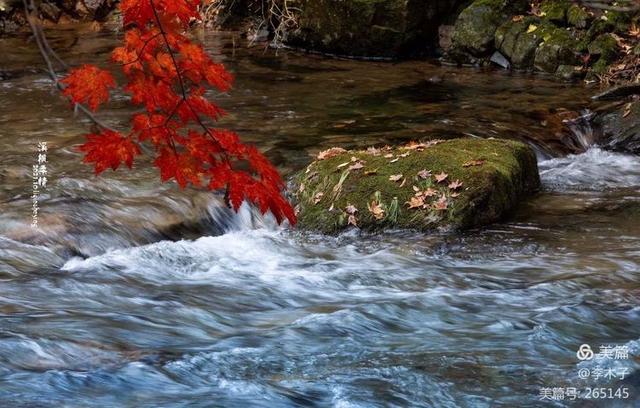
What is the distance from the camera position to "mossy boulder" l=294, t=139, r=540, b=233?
22.1 feet

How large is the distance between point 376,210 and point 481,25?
24.8 feet

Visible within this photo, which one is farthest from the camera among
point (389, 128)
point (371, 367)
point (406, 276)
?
point (389, 128)

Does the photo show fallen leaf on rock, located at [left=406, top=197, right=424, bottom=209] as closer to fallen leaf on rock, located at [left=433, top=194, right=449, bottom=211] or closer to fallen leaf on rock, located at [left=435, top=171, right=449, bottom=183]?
fallen leaf on rock, located at [left=433, top=194, right=449, bottom=211]

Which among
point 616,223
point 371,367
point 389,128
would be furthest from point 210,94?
point 371,367

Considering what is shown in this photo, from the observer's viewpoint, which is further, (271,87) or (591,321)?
(271,87)

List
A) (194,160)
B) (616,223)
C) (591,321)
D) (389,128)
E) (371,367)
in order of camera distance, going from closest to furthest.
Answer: (371,367)
(194,160)
(591,321)
(616,223)
(389,128)

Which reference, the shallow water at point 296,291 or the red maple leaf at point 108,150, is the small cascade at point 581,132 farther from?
A: the red maple leaf at point 108,150

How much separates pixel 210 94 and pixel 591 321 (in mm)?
7480

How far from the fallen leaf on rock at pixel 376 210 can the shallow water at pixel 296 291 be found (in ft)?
0.56

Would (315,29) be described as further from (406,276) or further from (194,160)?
(194,160)

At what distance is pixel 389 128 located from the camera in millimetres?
9492

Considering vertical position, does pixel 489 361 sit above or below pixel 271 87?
below

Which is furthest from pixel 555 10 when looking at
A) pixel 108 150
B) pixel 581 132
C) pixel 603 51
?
pixel 108 150

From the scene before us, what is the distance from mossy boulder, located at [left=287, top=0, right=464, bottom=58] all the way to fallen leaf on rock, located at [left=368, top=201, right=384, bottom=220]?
7.62 metres
